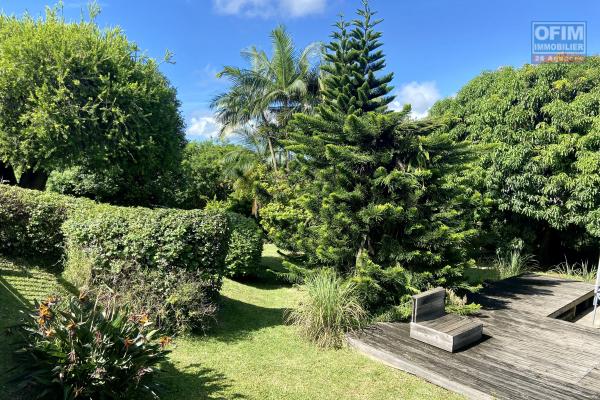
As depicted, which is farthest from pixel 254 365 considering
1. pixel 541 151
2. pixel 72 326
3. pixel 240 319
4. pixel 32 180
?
pixel 32 180

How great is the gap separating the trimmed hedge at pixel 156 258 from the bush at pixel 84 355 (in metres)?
1.39

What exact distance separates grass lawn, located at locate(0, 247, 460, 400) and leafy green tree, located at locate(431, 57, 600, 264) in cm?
719

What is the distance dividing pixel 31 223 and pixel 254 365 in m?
4.57

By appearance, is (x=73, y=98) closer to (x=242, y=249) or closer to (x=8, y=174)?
(x=8, y=174)

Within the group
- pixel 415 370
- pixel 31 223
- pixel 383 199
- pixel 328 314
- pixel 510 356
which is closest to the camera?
pixel 415 370

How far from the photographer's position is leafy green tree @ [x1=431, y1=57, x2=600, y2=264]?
396 inches

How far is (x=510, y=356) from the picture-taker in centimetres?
484

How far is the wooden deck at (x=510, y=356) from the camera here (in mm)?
4078

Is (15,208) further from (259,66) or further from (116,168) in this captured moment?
(259,66)

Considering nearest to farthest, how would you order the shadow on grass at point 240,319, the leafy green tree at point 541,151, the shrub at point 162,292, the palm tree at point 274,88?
1. the shrub at point 162,292
2. the shadow on grass at point 240,319
3. the leafy green tree at point 541,151
4. the palm tree at point 274,88

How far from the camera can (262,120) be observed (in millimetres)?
16062

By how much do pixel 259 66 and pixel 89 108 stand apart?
8.36m

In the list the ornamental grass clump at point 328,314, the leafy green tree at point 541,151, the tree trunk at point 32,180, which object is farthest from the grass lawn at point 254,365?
the leafy green tree at point 541,151

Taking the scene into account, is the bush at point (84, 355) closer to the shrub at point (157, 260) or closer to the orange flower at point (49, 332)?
the orange flower at point (49, 332)
